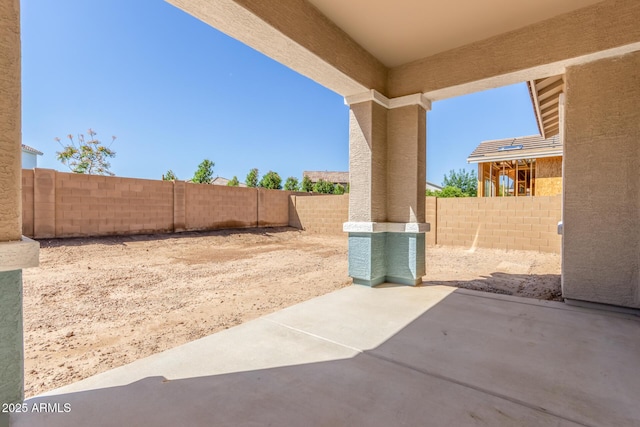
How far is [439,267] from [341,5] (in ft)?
16.6

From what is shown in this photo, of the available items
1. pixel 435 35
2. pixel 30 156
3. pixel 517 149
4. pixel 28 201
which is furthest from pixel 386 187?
pixel 30 156

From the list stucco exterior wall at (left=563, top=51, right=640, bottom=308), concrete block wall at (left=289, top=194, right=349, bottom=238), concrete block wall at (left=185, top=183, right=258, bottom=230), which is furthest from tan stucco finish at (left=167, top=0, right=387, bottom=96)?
concrete block wall at (left=185, top=183, right=258, bottom=230)

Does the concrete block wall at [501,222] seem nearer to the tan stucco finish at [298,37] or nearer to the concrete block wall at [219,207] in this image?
the tan stucco finish at [298,37]

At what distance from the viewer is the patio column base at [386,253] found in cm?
388

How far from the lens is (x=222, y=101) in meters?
22.2

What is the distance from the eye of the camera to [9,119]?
1.30m

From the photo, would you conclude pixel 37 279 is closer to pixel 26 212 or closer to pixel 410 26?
pixel 26 212

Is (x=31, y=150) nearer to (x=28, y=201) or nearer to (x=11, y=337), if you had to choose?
(x=28, y=201)

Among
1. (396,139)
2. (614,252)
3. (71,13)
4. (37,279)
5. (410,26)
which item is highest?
(71,13)

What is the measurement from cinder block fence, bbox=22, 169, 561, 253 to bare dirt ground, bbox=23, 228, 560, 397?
0.53 m

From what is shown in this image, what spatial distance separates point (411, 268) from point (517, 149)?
949 cm

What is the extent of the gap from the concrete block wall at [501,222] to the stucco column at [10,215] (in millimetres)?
9466

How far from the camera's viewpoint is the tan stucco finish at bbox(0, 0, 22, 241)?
1290mm

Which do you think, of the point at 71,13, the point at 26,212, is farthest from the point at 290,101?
the point at 26,212
